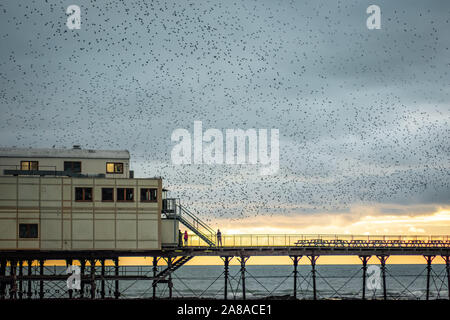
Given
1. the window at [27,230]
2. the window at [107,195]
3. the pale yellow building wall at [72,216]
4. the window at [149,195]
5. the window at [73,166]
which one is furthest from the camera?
the window at [73,166]

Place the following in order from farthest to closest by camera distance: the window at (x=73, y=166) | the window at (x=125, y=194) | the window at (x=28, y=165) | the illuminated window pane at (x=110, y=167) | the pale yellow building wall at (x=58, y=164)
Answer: the illuminated window pane at (x=110, y=167) < the window at (x=28, y=165) < the window at (x=73, y=166) < the pale yellow building wall at (x=58, y=164) < the window at (x=125, y=194)

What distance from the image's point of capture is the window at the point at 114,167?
6400cm

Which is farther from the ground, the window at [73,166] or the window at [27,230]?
the window at [73,166]

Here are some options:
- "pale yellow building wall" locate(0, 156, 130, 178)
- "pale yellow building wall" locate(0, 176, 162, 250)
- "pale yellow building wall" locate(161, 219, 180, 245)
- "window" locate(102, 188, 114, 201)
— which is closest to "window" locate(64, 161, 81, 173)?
"pale yellow building wall" locate(0, 156, 130, 178)

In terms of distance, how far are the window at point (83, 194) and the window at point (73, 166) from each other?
5175mm

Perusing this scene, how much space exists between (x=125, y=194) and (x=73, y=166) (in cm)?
736

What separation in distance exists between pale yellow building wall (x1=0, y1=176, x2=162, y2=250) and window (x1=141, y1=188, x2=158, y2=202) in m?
0.32

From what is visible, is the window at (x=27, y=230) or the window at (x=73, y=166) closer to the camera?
the window at (x=27, y=230)

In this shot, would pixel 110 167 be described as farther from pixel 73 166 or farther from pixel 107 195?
pixel 107 195

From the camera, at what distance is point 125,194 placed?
59.0 meters

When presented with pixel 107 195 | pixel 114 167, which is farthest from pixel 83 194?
pixel 114 167

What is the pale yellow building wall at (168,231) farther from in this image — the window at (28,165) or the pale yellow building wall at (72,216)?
the window at (28,165)

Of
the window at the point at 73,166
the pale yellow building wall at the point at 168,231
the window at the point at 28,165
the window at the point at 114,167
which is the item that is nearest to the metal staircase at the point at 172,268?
the pale yellow building wall at the point at 168,231
